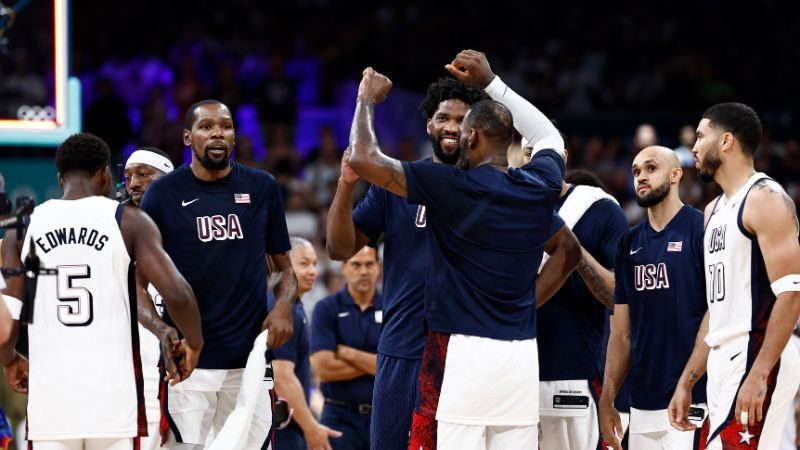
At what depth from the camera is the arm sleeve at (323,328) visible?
9.80 metres

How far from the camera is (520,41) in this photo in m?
20.8

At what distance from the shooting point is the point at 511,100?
655cm

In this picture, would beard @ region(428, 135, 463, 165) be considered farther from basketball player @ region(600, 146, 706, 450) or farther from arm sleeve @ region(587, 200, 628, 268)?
basketball player @ region(600, 146, 706, 450)

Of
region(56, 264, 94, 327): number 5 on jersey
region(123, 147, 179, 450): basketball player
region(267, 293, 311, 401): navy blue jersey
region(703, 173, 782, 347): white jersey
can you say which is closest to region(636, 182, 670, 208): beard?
region(703, 173, 782, 347): white jersey

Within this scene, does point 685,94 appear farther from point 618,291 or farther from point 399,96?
point 618,291

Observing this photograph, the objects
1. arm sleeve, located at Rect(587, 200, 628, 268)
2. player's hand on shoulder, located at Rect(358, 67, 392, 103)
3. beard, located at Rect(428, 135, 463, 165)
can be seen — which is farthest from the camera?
arm sleeve, located at Rect(587, 200, 628, 268)

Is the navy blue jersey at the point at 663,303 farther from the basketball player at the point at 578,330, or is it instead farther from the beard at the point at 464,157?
the beard at the point at 464,157

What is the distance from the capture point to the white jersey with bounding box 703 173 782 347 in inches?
252

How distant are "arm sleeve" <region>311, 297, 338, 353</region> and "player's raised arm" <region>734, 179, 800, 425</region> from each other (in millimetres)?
4300

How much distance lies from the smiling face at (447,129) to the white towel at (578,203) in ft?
3.65

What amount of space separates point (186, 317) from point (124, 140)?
1020 cm

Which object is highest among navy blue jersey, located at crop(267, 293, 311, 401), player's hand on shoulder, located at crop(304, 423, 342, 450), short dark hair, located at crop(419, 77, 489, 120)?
short dark hair, located at crop(419, 77, 489, 120)

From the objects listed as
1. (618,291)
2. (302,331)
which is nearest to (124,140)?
(302,331)

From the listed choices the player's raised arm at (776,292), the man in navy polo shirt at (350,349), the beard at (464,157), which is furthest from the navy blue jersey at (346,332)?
the player's raised arm at (776,292)
